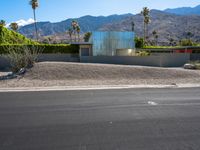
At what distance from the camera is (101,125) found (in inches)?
316

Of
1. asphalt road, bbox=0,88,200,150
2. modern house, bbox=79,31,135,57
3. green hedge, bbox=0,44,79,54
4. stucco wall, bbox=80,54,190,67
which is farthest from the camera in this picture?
modern house, bbox=79,31,135,57

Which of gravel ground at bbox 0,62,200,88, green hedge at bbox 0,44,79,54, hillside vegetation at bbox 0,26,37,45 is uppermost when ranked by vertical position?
hillside vegetation at bbox 0,26,37,45

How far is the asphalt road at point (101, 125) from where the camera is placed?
6.39 m

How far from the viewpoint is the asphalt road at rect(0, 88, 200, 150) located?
6387 mm

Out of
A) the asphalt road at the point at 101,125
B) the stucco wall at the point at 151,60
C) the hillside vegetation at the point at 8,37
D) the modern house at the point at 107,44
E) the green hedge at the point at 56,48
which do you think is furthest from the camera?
the modern house at the point at 107,44

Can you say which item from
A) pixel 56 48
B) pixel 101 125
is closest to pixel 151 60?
pixel 56 48

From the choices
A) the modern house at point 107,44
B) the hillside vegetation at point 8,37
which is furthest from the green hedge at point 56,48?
the hillside vegetation at point 8,37

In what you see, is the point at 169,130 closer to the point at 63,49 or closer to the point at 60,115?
the point at 60,115

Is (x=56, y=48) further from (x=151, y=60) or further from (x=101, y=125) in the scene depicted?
(x=101, y=125)

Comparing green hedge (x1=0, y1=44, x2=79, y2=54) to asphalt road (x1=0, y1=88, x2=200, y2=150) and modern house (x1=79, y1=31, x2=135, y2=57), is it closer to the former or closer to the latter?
modern house (x1=79, y1=31, x2=135, y2=57)

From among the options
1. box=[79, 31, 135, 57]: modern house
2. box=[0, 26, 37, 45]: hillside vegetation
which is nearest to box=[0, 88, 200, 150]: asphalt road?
box=[79, 31, 135, 57]: modern house

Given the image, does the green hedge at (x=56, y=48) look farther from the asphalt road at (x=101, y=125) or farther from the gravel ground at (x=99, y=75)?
the asphalt road at (x=101, y=125)

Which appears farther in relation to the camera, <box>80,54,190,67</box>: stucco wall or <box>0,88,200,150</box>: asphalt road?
<box>80,54,190,67</box>: stucco wall

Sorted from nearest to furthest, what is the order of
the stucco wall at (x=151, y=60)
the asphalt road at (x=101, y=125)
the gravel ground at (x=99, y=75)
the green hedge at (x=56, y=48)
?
the asphalt road at (x=101, y=125) < the gravel ground at (x=99, y=75) < the stucco wall at (x=151, y=60) < the green hedge at (x=56, y=48)
